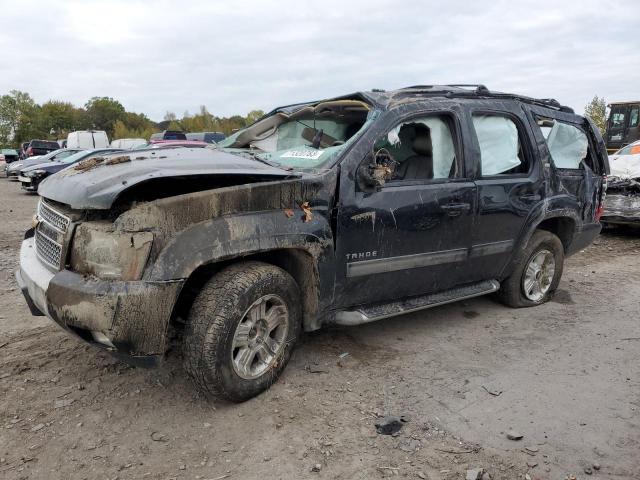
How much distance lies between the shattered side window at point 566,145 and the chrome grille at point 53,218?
411 cm

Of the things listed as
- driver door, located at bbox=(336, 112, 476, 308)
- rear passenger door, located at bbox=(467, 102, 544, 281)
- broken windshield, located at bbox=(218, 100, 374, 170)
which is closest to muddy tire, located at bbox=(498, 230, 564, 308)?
rear passenger door, located at bbox=(467, 102, 544, 281)

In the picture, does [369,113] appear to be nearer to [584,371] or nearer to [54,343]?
[584,371]

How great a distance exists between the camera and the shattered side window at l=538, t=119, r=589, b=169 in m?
4.95

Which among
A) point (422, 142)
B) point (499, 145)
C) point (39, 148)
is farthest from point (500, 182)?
point (39, 148)

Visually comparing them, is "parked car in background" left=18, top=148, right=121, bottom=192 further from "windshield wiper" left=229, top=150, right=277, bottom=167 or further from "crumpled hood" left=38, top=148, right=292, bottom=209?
"crumpled hood" left=38, top=148, right=292, bottom=209

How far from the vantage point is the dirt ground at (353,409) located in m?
2.57

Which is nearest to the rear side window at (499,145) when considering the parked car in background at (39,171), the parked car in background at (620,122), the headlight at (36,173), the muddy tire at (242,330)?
the muddy tire at (242,330)

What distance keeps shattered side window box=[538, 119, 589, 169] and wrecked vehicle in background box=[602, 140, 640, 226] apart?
149 inches

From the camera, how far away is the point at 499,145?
4457mm

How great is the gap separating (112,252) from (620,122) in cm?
1885

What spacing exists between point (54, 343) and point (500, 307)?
3.91m

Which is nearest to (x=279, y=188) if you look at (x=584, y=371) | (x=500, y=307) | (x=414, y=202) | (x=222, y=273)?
(x=222, y=273)

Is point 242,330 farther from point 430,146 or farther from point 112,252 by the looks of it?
point 430,146

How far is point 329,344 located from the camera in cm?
399
